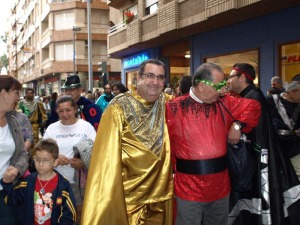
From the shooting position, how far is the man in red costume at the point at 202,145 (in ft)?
10.4

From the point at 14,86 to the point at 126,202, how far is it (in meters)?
1.40

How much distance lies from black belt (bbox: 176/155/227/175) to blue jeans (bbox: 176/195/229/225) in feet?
0.86

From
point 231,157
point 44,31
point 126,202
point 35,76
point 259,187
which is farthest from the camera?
point 35,76

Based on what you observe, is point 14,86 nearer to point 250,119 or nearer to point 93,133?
point 93,133

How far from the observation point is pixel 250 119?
11.1 ft

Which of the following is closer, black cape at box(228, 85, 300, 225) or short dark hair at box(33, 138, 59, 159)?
short dark hair at box(33, 138, 59, 159)

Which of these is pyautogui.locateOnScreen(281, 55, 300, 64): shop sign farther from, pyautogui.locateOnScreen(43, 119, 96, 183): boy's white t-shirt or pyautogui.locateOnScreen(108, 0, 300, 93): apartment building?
pyautogui.locateOnScreen(43, 119, 96, 183): boy's white t-shirt

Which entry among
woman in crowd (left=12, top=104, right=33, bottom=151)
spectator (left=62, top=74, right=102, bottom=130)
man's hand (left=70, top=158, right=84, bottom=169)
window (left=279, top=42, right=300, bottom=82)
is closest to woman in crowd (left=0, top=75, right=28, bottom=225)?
man's hand (left=70, top=158, right=84, bottom=169)

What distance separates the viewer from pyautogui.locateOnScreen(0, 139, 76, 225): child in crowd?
131 inches

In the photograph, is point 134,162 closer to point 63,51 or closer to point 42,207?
point 42,207

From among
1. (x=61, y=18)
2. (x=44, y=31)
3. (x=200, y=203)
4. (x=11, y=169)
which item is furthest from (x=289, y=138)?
(x=44, y=31)

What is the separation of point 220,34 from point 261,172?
10.2m

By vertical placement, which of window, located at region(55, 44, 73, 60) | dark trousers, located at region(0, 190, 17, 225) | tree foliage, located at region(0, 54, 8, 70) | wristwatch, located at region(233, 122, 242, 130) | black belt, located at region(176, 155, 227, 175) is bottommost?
dark trousers, located at region(0, 190, 17, 225)

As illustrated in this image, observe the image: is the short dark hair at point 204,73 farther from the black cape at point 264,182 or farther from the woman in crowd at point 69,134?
the woman in crowd at point 69,134
